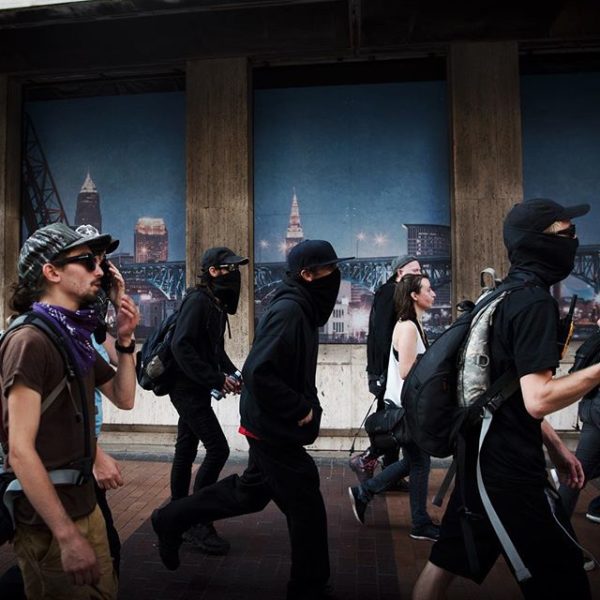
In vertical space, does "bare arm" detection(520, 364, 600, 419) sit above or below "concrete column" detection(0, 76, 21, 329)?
below

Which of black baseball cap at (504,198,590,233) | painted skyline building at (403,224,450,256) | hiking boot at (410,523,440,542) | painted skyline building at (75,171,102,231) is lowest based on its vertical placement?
hiking boot at (410,523,440,542)

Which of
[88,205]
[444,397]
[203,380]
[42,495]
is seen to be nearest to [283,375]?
[444,397]

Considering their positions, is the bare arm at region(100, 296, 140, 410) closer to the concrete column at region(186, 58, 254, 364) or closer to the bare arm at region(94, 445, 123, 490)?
the bare arm at region(94, 445, 123, 490)

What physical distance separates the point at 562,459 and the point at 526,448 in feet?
1.50

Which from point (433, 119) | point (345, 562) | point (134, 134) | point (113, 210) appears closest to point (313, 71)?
point (433, 119)

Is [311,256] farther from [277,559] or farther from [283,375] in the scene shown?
[277,559]

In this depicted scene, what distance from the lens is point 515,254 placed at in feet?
8.93

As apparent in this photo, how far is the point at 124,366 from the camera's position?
289 centimetres

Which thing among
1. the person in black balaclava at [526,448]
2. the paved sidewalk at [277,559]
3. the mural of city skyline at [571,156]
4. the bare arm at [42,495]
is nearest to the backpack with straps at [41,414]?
the bare arm at [42,495]

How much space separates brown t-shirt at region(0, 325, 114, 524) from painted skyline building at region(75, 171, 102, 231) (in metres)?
6.58

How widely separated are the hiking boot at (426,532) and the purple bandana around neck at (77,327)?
10.3 feet

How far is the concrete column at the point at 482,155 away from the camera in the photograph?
738 centimetres

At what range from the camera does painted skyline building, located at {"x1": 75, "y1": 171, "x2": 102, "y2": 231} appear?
8.57 metres

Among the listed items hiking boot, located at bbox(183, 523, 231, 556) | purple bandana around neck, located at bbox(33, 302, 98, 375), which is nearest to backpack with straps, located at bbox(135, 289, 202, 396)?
hiking boot, located at bbox(183, 523, 231, 556)
